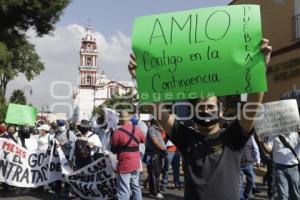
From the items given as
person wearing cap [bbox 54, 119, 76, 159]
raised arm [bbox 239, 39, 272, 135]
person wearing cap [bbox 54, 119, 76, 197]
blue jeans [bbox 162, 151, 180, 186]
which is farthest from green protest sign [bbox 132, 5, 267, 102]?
blue jeans [bbox 162, 151, 180, 186]

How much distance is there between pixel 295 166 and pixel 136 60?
17.4 feet

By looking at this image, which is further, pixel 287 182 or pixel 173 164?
pixel 173 164

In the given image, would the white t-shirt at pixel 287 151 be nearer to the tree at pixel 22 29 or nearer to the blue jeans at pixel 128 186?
the blue jeans at pixel 128 186

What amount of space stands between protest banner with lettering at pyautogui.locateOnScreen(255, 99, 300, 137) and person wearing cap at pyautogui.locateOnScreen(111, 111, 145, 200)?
2.02 m

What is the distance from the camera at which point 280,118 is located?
9.04m

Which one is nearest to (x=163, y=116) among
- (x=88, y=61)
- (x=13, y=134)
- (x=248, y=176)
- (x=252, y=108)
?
(x=252, y=108)

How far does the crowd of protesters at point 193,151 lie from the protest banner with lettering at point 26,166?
1.08ft

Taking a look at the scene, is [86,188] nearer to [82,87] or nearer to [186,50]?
[186,50]

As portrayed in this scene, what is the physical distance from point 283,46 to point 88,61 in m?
123

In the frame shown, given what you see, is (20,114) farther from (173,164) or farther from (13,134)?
(173,164)

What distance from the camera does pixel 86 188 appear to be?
11.2 m

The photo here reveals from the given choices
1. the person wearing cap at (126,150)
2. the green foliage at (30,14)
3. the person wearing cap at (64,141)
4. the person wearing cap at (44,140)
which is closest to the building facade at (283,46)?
the person wearing cap at (64,141)

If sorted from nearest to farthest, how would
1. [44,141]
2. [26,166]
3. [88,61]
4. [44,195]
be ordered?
[26,166] < [44,195] < [44,141] < [88,61]

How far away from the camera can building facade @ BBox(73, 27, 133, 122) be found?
140750 millimetres
